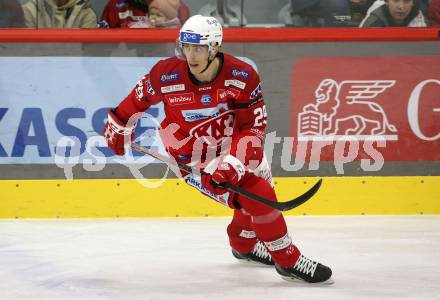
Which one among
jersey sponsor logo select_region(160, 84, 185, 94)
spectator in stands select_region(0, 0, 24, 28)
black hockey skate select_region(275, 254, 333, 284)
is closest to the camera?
black hockey skate select_region(275, 254, 333, 284)

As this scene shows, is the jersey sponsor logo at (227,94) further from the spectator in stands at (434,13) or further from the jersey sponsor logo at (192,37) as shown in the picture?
the spectator in stands at (434,13)

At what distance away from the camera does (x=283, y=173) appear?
614 cm

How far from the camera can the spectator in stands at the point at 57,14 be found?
19.7 ft

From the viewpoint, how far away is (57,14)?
6.07 meters

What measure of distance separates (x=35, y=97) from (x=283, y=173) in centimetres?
169

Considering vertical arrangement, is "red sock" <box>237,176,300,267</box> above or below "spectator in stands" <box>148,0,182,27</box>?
below

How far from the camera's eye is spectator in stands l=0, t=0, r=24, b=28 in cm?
600

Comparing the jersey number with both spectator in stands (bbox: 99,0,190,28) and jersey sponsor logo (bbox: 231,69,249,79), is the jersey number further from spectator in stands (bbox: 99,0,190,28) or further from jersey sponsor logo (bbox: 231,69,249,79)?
spectator in stands (bbox: 99,0,190,28)

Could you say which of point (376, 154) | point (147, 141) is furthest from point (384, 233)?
point (147, 141)

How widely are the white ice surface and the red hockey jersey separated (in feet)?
2.17

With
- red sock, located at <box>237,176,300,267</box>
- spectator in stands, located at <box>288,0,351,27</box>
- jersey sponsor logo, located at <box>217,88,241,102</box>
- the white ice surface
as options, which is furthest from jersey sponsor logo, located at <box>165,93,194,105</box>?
spectator in stands, located at <box>288,0,351,27</box>

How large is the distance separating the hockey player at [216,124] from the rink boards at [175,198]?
4.72ft

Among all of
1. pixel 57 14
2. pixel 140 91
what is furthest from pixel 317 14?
pixel 140 91

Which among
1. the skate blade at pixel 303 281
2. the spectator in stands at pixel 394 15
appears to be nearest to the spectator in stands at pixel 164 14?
the spectator in stands at pixel 394 15
